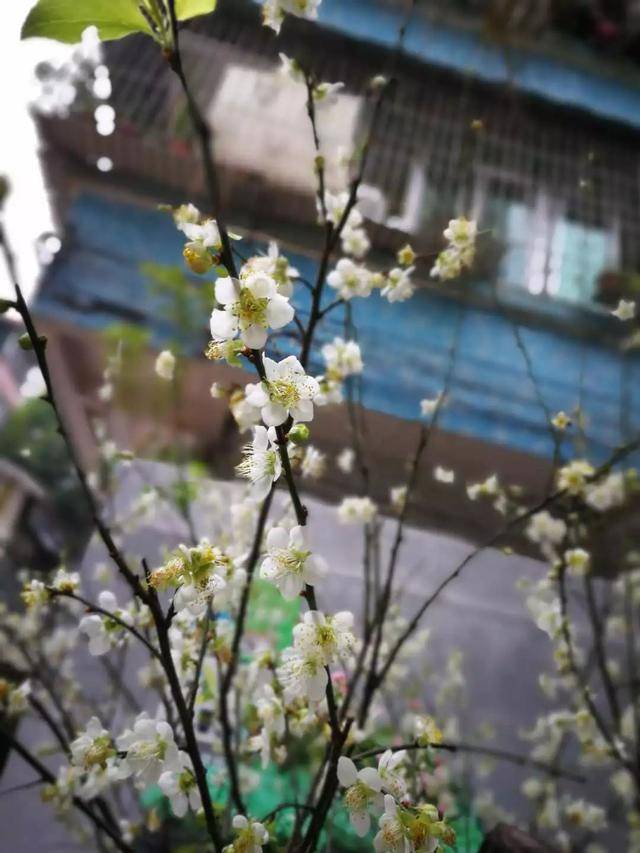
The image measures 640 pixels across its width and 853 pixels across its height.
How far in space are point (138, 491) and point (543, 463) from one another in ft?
3.06

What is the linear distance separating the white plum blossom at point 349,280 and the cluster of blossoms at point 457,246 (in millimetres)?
115

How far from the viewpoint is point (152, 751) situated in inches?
27.6

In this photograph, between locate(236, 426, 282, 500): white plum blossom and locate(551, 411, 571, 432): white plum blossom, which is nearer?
locate(236, 426, 282, 500): white plum blossom

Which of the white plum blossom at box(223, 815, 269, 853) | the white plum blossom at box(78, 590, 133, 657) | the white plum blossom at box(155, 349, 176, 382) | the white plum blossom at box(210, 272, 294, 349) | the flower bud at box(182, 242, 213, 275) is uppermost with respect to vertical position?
the white plum blossom at box(155, 349, 176, 382)

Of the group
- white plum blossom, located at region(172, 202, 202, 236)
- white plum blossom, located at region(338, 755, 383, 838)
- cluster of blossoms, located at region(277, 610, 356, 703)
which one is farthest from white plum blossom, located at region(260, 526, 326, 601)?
white plum blossom, located at region(172, 202, 202, 236)

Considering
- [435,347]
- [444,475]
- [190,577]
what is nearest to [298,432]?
[190,577]

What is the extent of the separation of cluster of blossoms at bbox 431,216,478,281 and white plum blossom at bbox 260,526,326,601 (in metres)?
0.59

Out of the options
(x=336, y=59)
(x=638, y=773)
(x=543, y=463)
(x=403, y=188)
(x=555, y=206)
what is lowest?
(x=638, y=773)

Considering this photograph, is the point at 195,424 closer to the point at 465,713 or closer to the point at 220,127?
the point at 220,127

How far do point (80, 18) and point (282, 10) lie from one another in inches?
11.8

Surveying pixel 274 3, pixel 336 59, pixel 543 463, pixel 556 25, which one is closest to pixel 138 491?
pixel 543 463

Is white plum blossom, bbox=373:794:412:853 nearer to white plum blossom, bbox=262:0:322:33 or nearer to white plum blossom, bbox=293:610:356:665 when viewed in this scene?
white plum blossom, bbox=293:610:356:665

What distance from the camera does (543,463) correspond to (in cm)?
143

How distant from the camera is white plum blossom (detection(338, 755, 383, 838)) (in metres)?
0.63
